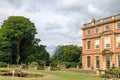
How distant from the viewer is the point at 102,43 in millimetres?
46375

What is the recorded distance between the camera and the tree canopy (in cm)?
5553

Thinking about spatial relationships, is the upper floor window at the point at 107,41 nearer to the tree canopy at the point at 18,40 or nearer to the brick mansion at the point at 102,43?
the brick mansion at the point at 102,43

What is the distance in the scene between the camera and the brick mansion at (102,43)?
43.7 meters

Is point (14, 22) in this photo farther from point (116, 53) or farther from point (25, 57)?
point (116, 53)

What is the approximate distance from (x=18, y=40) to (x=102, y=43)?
20079 mm

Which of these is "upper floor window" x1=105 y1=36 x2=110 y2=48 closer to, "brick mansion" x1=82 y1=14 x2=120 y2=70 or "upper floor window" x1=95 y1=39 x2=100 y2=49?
"brick mansion" x1=82 y1=14 x2=120 y2=70

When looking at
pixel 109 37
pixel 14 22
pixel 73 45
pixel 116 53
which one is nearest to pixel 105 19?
pixel 109 37

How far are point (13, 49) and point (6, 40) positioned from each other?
328cm

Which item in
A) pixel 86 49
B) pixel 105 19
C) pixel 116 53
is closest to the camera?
pixel 116 53

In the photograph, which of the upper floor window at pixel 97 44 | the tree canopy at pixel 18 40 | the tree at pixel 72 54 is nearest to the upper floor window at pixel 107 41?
the upper floor window at pixel 97 44

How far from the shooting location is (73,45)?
7525 centimetres

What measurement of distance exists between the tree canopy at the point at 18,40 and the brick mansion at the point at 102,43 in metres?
11.6

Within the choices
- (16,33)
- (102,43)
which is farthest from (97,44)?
(16,33)

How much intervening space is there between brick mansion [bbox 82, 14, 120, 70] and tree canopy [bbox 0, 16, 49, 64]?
11632 millimetres
